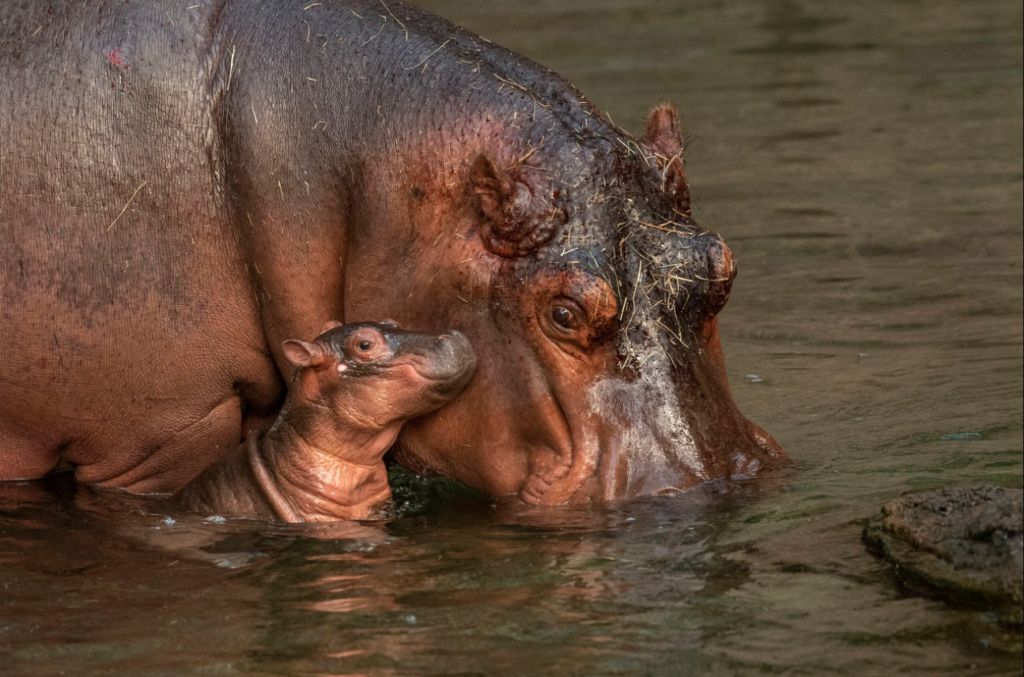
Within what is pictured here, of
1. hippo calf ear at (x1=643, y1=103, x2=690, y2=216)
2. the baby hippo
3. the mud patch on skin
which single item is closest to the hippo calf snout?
the baby hippo

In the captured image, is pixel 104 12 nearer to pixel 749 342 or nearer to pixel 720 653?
pixel 720 653

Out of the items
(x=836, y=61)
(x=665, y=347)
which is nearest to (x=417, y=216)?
(x=665, y=347)

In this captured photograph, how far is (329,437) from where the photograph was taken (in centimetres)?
536

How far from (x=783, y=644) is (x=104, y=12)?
2669 millimetres

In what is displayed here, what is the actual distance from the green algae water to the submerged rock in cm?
6

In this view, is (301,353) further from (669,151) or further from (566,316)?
(669,151)

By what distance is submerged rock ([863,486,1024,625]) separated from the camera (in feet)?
13.8

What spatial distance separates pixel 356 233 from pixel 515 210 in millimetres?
496

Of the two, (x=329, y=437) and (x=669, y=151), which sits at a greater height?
(x=669, y=151)

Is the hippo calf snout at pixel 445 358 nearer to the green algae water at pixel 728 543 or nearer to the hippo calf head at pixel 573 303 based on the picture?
the hippo calf head at pixel 573 303

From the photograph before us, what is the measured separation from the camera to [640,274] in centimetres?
497

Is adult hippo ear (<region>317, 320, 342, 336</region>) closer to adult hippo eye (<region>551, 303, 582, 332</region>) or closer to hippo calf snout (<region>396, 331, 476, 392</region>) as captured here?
hippo calf snout (<region>396, 331, 476, 392</region>)

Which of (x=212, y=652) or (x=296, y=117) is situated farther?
(x=296, y=117)

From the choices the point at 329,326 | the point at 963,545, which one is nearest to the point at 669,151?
the point at 329,326
